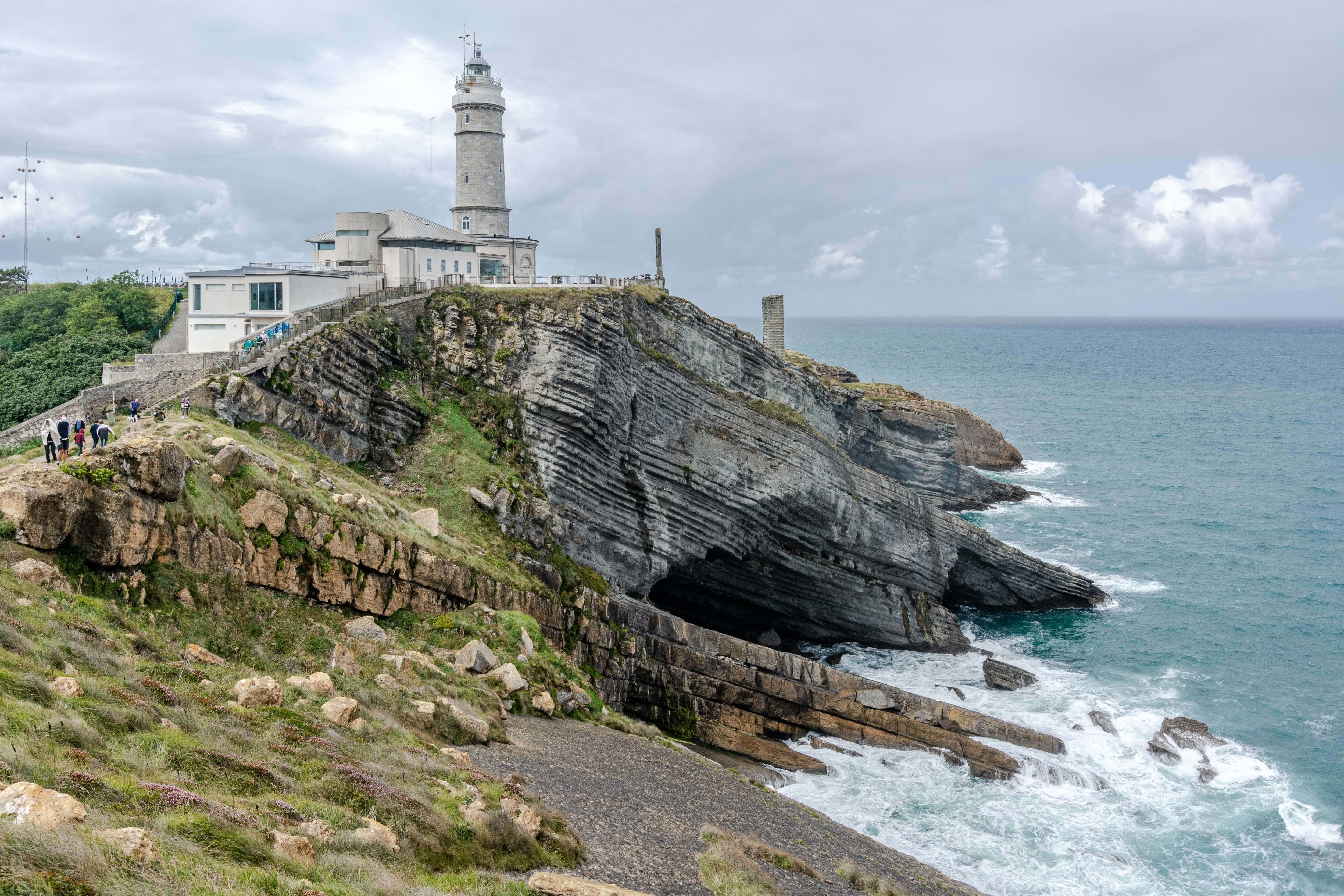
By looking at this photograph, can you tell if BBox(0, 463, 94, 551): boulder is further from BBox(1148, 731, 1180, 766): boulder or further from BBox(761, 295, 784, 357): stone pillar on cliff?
BBox(761, 295, 784, 357): stone pillar on cliff

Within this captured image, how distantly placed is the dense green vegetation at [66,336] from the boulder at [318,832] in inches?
1212

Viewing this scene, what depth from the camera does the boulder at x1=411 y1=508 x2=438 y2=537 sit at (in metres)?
28.1

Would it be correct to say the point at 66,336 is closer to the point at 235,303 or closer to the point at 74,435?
the point at 235,303

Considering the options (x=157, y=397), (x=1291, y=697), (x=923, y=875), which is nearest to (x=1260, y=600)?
(x=1291, y=697)

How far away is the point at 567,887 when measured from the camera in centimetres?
1269

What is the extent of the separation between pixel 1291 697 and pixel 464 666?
1308 inches

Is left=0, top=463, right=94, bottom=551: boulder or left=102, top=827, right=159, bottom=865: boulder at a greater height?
left=0, top=463, right=94, bottom=551: boulder

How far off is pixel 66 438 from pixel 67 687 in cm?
940

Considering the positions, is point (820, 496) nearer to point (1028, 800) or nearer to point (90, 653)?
point (1028, 800)

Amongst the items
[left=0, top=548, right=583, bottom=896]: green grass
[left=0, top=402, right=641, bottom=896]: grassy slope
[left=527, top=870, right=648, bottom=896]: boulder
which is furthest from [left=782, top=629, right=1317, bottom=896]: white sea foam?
[left=527, top=870, right=648, bottom=896]: boulder

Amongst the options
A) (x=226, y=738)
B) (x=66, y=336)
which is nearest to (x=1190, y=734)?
(x=226, y=738)

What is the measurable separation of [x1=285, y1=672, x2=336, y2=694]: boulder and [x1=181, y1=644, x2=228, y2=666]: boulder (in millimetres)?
1176

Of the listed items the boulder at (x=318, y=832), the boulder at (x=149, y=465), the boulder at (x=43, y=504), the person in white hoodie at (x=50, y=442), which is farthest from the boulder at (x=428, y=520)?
the boulder at (x=318, y=832)

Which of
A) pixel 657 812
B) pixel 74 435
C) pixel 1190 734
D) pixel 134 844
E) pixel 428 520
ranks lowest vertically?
pixel 1190 734
